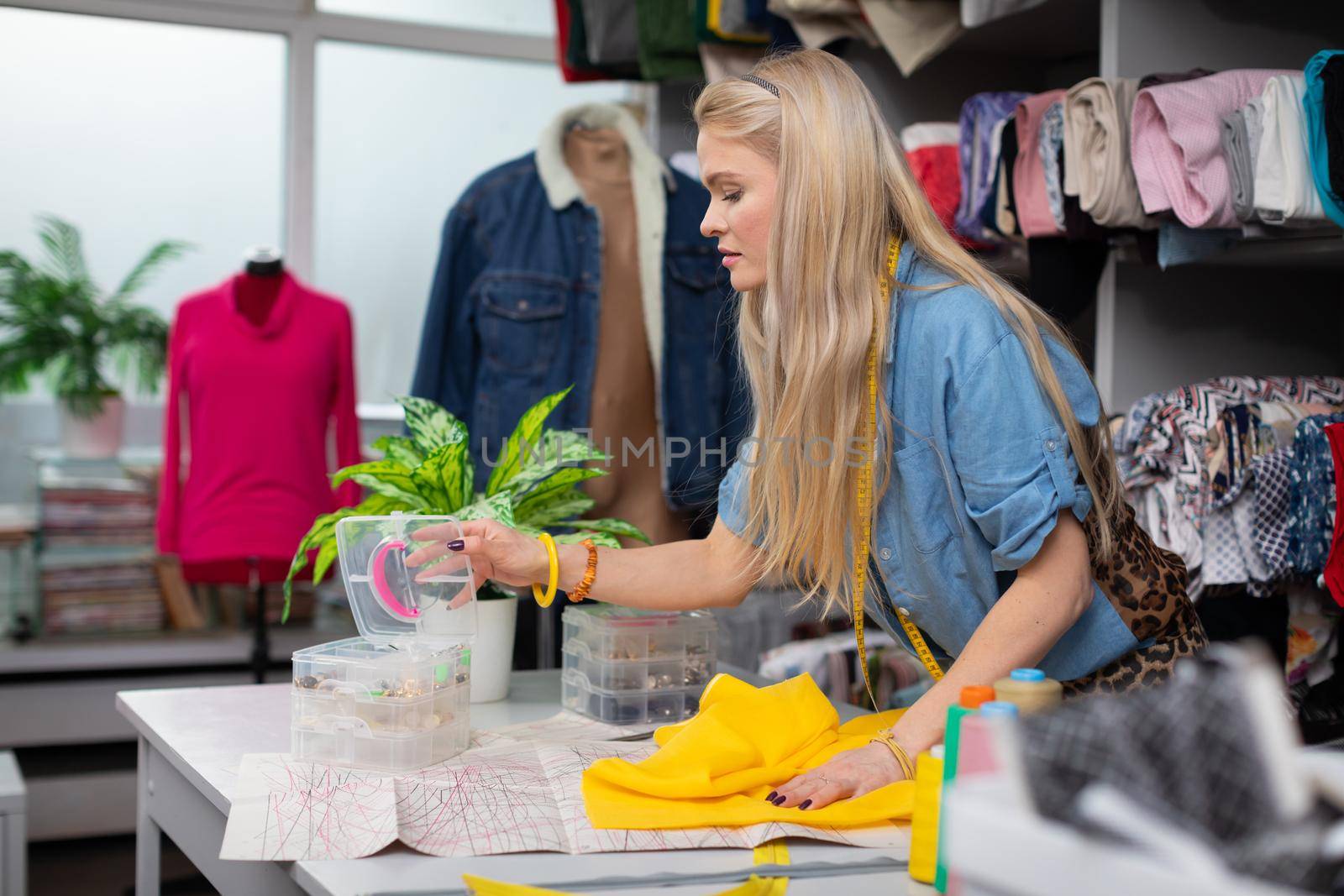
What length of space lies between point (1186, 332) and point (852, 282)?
4.03 ft

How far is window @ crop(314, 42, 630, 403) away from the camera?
4.26 meters

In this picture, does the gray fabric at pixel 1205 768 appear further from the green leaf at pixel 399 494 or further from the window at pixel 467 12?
the window at pixel 467 12

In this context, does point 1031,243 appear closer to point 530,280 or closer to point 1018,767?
point 530,280

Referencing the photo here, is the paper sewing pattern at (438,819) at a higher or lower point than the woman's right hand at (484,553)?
lower

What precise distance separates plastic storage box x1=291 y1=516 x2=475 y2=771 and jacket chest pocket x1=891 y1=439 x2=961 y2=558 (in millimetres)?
546

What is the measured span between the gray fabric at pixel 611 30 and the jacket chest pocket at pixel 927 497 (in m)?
2.24

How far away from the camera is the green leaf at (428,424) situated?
1885 mm

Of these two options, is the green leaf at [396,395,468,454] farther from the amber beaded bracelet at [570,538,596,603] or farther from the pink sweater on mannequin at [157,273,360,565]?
the pink sweater on mannequin at [157,273,360,565]

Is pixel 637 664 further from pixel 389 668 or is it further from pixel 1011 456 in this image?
pixel 1011 456

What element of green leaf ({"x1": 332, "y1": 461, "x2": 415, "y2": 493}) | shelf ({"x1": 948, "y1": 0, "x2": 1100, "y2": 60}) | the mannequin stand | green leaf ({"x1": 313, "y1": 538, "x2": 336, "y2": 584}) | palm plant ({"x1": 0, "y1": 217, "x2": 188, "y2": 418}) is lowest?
the mannequin stand

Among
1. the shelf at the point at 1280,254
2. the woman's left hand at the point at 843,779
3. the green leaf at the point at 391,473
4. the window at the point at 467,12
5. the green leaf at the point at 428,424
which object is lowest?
the woman's left hand at the point at 843,779

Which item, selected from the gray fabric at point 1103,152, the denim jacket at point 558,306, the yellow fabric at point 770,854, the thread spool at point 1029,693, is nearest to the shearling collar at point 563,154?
the denim jacket at point 558,306

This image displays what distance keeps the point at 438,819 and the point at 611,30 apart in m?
2.61

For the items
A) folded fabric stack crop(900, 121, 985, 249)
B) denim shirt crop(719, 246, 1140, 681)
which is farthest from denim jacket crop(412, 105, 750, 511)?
denim shirt crop(719, 246, 1140, 681)
